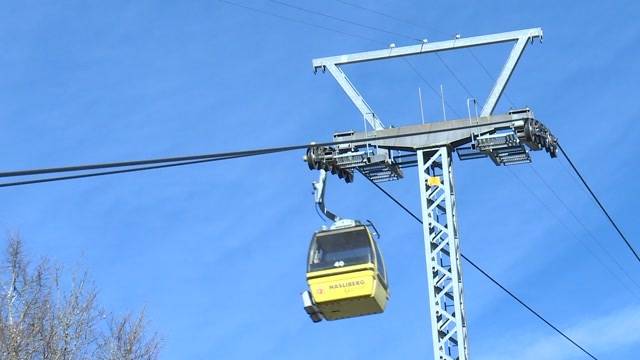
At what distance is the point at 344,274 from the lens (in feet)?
69.0

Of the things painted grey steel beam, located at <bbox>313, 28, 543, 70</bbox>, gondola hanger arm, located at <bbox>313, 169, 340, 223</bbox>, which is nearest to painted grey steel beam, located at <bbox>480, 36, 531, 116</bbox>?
painted grey steel beam, located at <bbox>313, 28, 543, 70</bbox>

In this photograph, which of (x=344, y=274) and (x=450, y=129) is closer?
(x=344, y=274)

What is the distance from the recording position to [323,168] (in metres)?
25.6

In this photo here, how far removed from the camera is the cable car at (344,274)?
20.9m

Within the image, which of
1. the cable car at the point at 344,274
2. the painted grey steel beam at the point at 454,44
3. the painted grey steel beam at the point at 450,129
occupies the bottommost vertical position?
the cable car at the point at 344,274

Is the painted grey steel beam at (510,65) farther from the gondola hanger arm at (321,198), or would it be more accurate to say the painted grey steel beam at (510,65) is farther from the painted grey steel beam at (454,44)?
the gondola hanger arm at (321,198)

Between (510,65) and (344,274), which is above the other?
(510,65)

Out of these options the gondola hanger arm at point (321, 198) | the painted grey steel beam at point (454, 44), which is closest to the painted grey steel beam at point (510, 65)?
the painted grey steel beam at point (454, 44)

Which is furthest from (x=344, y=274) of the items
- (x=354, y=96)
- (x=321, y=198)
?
(x=354, y=96)

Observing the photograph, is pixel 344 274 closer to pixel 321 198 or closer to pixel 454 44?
pixel 321 198

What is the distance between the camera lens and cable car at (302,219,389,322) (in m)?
20.9

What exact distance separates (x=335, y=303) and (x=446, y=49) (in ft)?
24.4

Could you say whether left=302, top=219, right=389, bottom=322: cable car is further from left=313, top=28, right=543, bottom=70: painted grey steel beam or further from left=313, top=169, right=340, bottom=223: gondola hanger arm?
left=313, top=28, right=543, bottom=70: painted grey steel beam

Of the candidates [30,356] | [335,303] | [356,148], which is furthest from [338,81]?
[30,356]
